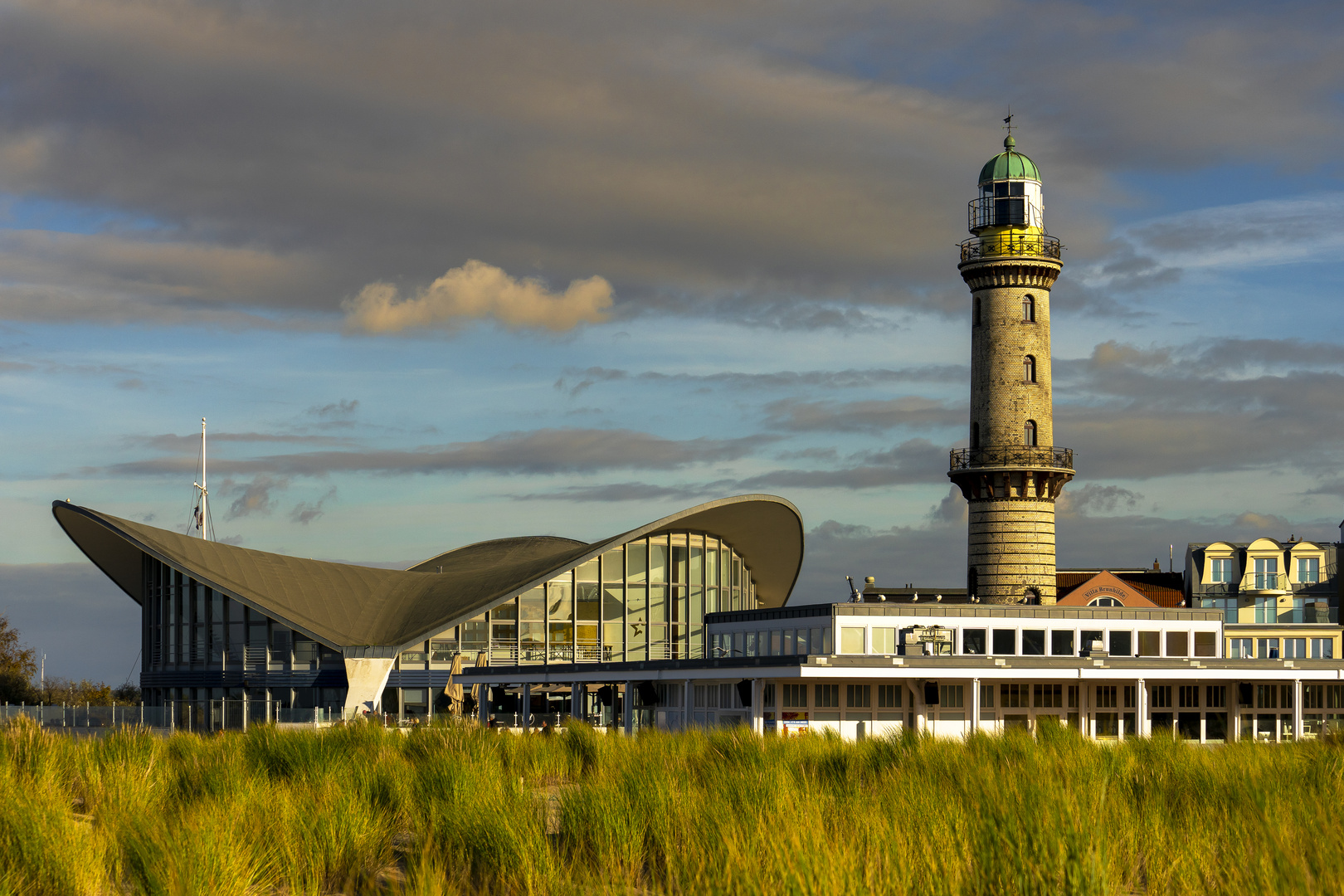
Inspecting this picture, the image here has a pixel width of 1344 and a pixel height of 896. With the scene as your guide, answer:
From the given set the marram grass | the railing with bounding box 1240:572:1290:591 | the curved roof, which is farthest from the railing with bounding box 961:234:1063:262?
the marram grass

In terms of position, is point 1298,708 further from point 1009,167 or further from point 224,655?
point 224,655

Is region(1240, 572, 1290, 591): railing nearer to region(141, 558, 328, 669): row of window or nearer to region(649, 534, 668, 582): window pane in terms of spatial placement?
region(649, 534, 668, 582): window pane

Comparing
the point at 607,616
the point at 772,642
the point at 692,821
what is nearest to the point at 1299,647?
the point at 607,616

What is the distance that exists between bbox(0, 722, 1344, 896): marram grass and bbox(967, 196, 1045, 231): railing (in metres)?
44.0

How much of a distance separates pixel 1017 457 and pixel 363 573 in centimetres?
3173

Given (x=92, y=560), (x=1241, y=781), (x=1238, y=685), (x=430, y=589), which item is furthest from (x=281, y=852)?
(x=92, y=560)

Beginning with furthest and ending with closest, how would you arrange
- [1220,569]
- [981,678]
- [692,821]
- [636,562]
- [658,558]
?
[1220,569], [658,558], [636,562], [981,678], [692,821]

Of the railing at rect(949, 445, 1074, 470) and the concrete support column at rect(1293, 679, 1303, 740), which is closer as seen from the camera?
the concrete support column at rect(1293, 679, 1303, 740)

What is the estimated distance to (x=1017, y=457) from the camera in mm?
56781

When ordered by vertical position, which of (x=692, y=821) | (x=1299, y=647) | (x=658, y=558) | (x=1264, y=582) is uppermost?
(x=658, y=558)

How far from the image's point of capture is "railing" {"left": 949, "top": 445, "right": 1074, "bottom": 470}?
Answer: 186 ft

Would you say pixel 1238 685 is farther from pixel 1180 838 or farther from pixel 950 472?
pixel 1180 838

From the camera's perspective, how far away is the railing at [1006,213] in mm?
59781

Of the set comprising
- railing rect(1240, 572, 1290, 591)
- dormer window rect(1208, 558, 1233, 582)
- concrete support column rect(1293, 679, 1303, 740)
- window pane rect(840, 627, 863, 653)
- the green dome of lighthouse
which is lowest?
concrete support column rect(1293, 679, 1303, 740)
